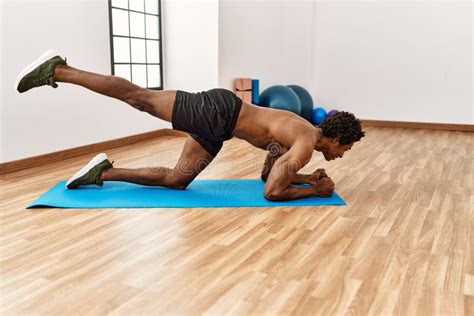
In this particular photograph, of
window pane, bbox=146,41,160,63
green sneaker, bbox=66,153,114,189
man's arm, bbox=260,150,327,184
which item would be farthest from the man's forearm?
window pane, bbox=146,41,160,63

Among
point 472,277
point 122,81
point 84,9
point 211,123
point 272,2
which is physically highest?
point 272,2

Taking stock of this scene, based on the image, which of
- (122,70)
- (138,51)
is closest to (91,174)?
(122,70)

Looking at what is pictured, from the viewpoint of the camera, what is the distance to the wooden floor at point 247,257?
169cm

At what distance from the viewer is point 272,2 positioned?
6621 mm

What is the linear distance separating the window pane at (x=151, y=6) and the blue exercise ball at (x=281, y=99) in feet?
5.78

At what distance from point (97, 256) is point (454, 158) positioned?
12.7 feet

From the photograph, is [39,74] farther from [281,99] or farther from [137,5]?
[281,99]

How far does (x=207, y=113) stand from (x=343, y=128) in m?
0.84

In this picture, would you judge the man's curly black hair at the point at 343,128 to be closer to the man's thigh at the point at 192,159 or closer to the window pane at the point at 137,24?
the man's thigh at the point at 192,159

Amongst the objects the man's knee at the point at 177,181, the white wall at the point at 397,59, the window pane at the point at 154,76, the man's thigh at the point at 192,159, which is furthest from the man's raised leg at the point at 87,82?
the white wall at the point at 397,59

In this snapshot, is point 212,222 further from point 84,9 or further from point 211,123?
point 84,9

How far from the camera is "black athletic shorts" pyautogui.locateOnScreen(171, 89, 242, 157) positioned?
2.73 m

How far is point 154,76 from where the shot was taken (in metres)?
→ 5.64

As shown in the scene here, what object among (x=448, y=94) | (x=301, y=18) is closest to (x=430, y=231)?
(x=448, y=94)
